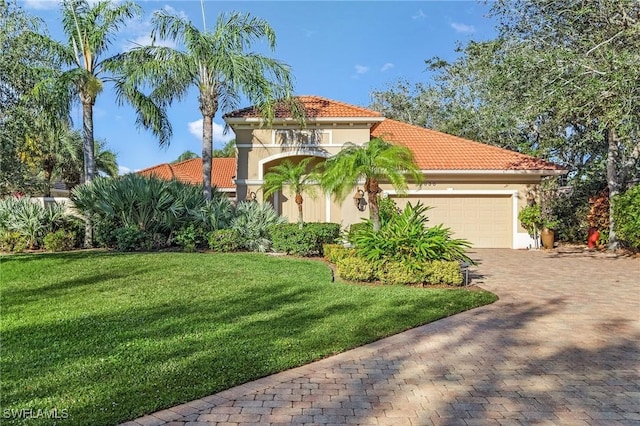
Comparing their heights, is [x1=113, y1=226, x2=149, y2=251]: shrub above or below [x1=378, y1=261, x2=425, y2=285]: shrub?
above

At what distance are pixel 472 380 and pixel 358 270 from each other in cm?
498

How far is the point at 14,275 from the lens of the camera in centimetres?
923

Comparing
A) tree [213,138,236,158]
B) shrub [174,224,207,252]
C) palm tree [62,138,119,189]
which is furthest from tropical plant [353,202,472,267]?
tree [213,138,236,158]

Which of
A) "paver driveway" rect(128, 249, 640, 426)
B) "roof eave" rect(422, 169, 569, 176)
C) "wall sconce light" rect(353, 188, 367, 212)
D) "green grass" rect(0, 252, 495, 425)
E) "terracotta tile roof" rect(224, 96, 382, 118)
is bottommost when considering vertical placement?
"paver driveway" rect(128, 249, 640, 426)

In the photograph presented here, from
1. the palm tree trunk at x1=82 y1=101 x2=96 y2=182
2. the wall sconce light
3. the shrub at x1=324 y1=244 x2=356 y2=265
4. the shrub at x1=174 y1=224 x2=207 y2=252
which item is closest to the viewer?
the shrub at x1=324 y1=244 x2=356 y2=265

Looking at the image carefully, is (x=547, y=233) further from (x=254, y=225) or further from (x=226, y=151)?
(x=226, y=151)

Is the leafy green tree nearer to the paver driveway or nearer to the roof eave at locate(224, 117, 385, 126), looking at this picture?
the roof eave at locate(224, 117, 385, 126)

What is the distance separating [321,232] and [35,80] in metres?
11.8

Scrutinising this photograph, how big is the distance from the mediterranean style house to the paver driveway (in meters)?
10.9

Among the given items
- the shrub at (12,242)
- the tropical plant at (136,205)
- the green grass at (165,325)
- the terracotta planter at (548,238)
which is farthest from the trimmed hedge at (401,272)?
the shrub at (12,242)

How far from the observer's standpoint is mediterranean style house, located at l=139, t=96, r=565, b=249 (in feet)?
57.1

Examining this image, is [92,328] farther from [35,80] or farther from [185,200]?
[35,80]

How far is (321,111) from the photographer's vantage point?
17656 mm

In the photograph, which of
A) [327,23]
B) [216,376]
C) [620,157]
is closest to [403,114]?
[620,157]
